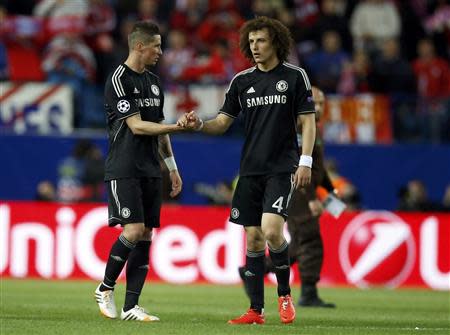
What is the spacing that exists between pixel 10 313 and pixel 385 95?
471 inches

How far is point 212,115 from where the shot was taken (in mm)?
21219

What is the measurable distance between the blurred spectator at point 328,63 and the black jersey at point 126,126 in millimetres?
11417

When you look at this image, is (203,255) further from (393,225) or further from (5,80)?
(5,80)

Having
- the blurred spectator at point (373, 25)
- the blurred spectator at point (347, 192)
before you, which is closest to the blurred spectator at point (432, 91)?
the blurred spectator at point (373, 25)

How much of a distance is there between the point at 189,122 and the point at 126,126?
56 centimetres

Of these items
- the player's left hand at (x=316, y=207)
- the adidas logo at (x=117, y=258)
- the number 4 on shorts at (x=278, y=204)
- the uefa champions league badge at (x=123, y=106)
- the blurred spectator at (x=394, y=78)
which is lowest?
the adidas logo at (x=117, y=258)

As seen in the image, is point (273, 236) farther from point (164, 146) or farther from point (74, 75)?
point (74, 75)

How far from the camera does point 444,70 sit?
2317 centimetres

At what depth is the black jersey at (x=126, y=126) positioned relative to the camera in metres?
10.7

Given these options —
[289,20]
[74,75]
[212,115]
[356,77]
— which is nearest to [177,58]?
[212,115]

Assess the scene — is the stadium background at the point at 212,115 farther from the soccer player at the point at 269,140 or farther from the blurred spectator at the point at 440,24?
the soccer player at the point at 269,140

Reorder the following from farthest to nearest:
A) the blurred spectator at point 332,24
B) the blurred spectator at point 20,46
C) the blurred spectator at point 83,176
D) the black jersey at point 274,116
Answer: the blurred spectator at point 332,24 < the blurred spectator at point 20,46 < the blurred spectator at point 83,176 < the black jersey at point 274,116

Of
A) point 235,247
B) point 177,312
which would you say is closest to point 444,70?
point 235,247

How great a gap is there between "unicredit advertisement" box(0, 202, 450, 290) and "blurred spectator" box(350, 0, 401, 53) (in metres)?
5.49
